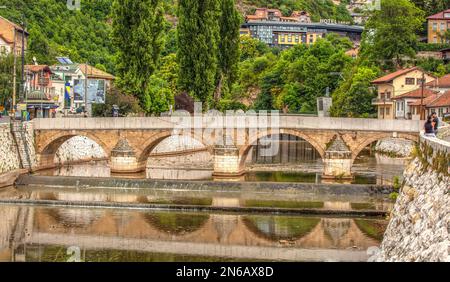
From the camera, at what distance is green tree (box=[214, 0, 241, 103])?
260 ft

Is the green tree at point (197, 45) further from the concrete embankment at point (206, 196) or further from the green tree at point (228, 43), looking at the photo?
the concrete embankment at point (206, 196)

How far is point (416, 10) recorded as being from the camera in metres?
95.1

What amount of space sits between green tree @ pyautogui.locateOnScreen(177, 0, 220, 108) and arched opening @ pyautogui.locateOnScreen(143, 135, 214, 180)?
5646mm

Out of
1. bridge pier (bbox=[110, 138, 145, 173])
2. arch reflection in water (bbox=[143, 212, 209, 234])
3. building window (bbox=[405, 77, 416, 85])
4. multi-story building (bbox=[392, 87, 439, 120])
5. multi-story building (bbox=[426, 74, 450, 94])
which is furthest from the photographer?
building window (bbox=[405, 77, 416, 85])

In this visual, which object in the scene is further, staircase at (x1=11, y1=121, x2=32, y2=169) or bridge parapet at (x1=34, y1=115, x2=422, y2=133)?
staircase at (x1=11, y1=121, x2=32, y2=169)

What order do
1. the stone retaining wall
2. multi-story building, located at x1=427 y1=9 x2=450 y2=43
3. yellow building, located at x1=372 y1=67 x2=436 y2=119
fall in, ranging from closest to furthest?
the stone retaining wall < yellow building, located at x1=372 y1=67 x2=436 y2=119 < multi-story building, located at x1=427 y1=9 x2=450 y2=43

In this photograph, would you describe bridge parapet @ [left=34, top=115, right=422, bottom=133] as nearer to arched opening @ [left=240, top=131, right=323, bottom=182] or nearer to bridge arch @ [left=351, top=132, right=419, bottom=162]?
bridge arch @ [left=351, top=132, right=419, bottom=162]

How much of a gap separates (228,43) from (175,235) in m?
44.8

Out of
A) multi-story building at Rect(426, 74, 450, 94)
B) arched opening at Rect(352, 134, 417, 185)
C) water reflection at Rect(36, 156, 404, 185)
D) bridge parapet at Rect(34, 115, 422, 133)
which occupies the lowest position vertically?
water reflection at Rect(36, 156, 404, 185)

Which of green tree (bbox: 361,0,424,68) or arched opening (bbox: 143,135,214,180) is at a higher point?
green tree (bbox: 361,0,424,68)

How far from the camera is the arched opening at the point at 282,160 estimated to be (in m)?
60.3

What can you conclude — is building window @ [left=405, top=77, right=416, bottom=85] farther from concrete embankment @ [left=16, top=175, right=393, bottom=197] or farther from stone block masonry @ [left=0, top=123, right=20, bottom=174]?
stone block masonry @ [left=0, top=123, right=20, bottom=174]

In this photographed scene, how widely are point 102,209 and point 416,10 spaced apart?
203 feet

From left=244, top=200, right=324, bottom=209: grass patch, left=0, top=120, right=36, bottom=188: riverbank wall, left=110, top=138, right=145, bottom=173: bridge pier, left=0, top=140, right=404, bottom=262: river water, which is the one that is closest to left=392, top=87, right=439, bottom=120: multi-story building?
left=0, top=140, right=404, bottom=262: river water
